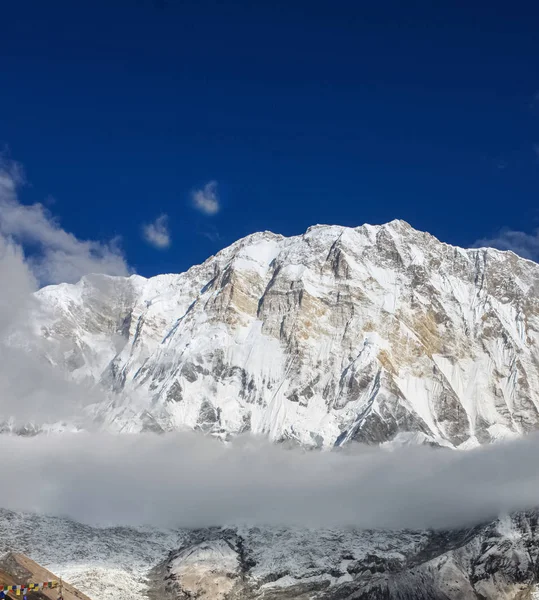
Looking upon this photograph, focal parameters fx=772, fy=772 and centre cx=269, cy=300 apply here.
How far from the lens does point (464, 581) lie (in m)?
153

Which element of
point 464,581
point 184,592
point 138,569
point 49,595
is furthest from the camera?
point 138,569

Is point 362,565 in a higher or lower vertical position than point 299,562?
lower

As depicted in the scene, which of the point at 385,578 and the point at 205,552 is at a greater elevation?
the point at 205,552

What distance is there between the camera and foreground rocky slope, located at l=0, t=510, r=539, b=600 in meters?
153

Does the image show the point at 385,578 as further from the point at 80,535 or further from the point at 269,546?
the point at 80,535

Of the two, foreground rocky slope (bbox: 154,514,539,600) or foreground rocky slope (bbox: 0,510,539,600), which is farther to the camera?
foreground rocky slope (bbox: 0,510,539,600)

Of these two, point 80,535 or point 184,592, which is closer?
point 184,592

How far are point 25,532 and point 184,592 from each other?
163 ft

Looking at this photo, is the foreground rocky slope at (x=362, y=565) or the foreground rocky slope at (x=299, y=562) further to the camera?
the foreground rocky slope at (x=299, y=562)

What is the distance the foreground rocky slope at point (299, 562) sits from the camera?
152750 millimetres

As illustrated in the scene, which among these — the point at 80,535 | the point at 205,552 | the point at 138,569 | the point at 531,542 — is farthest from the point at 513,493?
the point at 80,535

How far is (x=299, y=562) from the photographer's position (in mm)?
179875

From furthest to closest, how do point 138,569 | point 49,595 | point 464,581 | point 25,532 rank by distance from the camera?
point 25,532 → point 138,569 → point 464,581 → point 49,595

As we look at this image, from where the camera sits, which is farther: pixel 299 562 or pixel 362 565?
pixel 299 562
